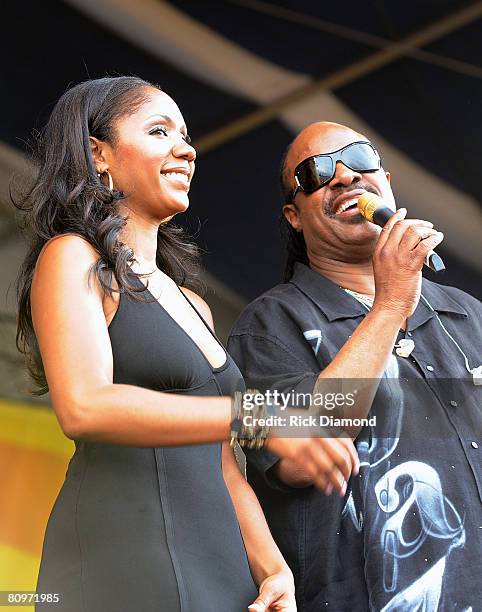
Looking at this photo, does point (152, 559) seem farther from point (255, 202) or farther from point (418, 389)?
point (255, 202)

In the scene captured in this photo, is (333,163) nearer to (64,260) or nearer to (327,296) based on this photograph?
(327,296)

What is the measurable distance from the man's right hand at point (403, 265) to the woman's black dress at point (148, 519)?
1.36ft

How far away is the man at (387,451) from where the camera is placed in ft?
5.76

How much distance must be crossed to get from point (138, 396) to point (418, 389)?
738mm

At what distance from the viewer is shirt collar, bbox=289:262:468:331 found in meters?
2.02

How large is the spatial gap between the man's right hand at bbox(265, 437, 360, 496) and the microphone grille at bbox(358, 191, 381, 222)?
2.23 feet

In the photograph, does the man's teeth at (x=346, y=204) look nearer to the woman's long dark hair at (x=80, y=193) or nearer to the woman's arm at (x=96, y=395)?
the woman's long dark hair at (x=80, y=193)

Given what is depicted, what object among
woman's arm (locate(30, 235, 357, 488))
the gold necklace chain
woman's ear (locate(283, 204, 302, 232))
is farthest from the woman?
woman's ear (locate(283, 204, 302, 232))

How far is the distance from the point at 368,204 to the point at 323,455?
2.46ft

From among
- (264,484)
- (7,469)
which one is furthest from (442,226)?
(7,469)

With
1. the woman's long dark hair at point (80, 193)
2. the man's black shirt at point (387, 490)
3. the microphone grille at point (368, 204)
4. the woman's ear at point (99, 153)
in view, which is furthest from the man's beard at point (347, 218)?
the woman's ear at point (99, 153)

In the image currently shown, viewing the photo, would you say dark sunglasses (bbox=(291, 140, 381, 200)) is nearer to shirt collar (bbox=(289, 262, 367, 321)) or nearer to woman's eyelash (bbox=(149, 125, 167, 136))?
shirt collar (bbox=(289, 262, 367, 321))

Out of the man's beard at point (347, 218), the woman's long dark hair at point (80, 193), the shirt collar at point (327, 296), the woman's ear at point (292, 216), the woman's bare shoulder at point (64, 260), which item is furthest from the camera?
the woman's ear at point (292, 216)

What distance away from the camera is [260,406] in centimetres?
142
